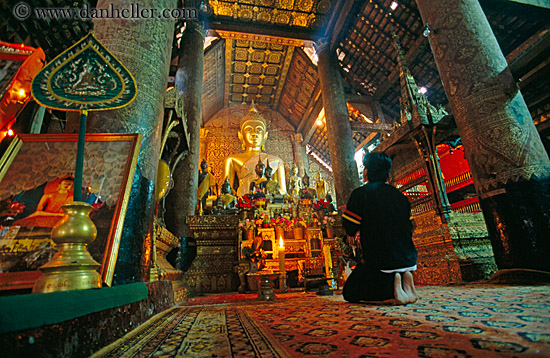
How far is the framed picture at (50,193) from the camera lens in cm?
141

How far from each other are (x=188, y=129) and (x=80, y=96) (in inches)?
165

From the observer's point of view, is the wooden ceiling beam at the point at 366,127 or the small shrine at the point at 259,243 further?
the wooden ceiling beam at the point at 366,127

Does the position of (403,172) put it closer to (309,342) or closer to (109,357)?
(309,342)

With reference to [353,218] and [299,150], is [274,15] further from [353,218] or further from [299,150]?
[353,218]

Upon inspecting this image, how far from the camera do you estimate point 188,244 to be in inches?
183

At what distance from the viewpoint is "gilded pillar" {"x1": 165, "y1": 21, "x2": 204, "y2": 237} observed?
476 cm

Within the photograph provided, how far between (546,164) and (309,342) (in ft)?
11.4

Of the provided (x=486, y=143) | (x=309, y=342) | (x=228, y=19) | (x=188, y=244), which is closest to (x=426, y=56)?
(x=486, y=143)

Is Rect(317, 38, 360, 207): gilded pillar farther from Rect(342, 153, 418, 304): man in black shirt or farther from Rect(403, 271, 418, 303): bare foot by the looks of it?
Rect(403, 271, 418, 303): bare foot

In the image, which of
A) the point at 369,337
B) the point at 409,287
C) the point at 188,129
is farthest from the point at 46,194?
the point at 188,129

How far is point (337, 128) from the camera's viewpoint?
7629mm

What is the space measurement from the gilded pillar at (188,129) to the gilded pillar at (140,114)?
1357 mm

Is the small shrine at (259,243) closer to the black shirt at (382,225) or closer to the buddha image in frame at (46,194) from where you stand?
the black shirt at (382,225)

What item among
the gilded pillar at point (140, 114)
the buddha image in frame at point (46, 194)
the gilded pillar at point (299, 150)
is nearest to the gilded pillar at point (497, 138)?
the gilded pillar at point (140, 114)
